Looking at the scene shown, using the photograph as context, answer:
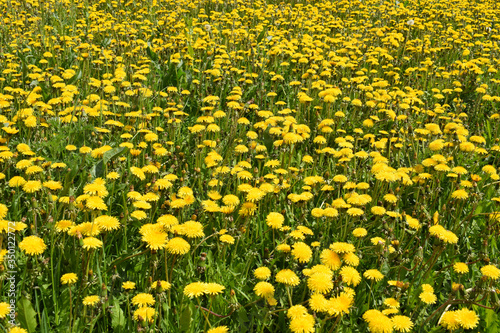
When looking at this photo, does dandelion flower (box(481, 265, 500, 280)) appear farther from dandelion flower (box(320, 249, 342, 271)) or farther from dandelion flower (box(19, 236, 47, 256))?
dandelion flower (box(19, 236, 47, 256))

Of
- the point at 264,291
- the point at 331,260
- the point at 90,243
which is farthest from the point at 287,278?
the point at 90,243

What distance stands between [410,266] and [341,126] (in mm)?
2063

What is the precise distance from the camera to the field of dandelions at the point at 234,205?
209 centimetres

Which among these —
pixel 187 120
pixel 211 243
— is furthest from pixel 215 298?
pixel 187 120

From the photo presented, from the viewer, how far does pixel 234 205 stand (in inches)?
107

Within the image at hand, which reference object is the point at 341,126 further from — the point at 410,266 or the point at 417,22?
the point at 417,22

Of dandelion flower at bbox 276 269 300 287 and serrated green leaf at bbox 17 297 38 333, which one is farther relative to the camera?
dandelion flower at bbox 276 269 300 287

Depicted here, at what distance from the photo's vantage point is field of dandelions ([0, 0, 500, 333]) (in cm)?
209

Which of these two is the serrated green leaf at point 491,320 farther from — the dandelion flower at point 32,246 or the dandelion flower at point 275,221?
the dandelion flower at point 32,246

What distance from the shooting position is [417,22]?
7.21m


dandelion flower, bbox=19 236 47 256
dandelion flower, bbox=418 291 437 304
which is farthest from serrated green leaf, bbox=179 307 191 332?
Answer: dandelion flower, bbox=418 291 437 304

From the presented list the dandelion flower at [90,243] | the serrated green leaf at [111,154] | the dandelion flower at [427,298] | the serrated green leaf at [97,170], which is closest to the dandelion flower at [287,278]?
the dandelion flower at [427,298]

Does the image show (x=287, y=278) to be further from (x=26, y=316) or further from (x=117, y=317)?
(x=26, y=316)

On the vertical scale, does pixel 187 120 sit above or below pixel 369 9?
below
